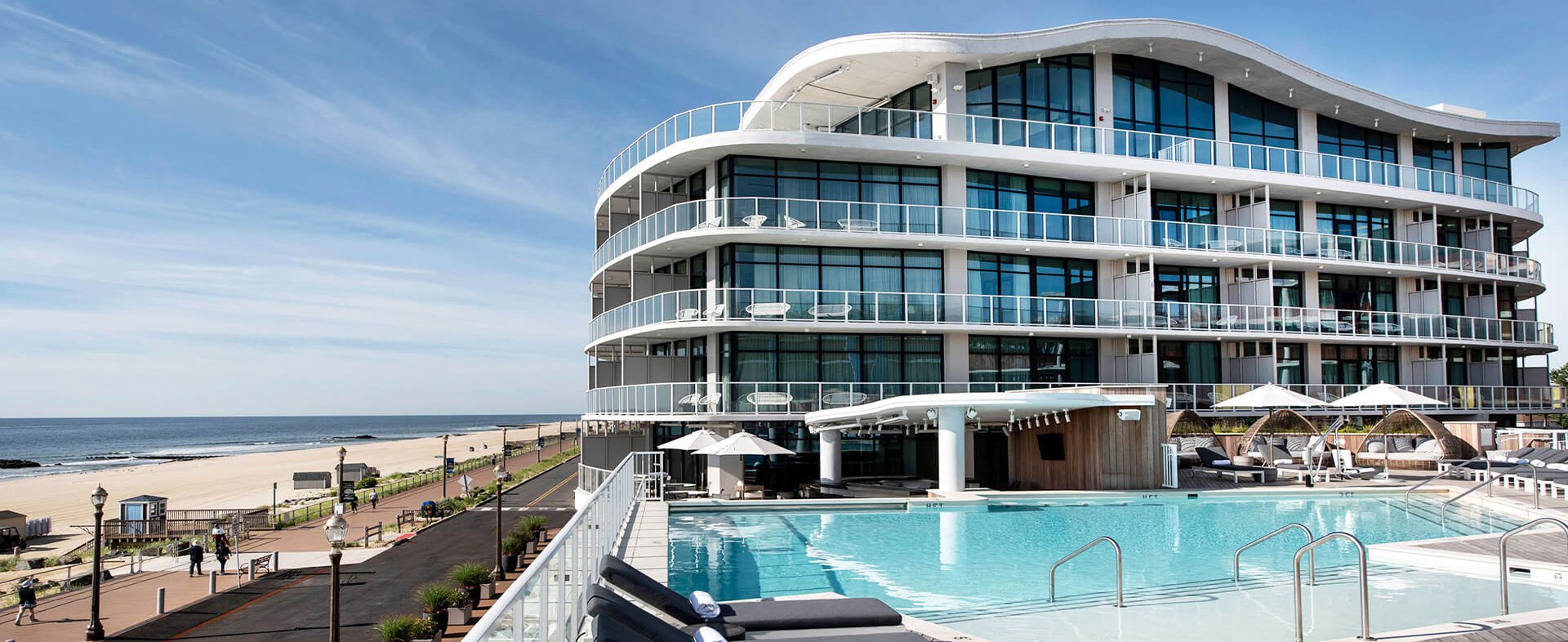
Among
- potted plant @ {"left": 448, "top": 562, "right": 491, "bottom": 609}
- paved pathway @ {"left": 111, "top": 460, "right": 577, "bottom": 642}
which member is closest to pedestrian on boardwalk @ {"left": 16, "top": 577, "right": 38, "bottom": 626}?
paved pathway @ {"left": 111, "top": 460, "right": 577, "bottom": 642}

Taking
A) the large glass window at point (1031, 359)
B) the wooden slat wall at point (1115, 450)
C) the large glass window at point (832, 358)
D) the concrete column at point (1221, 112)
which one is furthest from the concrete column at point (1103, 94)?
the wooden slat wall at point (1115, 450)

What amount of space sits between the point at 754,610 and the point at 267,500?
5787cm

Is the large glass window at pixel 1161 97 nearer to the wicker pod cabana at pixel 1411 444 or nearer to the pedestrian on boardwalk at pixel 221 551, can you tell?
the wicker pod cabana at pixel 1411 444

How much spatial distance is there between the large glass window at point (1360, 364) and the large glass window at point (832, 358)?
16612 millimetres

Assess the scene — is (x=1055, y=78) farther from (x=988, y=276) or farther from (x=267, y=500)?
(x=267, y=500)

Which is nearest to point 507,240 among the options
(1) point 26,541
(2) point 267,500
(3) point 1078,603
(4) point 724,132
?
(2) point 267,500

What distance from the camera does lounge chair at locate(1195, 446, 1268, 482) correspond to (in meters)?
26.2

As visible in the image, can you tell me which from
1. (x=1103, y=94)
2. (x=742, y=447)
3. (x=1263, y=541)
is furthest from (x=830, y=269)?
(x=1263, y=541)

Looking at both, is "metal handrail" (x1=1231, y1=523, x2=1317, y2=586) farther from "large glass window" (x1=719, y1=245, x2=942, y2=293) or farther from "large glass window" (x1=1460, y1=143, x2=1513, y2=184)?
"large glass window" (x1=1460, y1=143, x2=1513, y2=184)

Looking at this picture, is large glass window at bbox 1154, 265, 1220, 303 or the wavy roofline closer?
the wavy roofline

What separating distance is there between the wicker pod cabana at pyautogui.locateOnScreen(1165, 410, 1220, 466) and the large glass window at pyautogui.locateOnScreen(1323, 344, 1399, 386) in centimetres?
836

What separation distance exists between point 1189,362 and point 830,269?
45.9 ft

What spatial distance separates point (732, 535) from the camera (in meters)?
18.3

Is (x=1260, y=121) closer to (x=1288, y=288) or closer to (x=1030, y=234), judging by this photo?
(x=1288, y=288)
